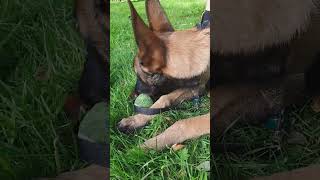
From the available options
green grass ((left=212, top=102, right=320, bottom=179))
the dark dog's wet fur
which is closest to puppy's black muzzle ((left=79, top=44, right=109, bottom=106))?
the dark dog's wet fur

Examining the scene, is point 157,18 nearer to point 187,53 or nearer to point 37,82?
point 187,53

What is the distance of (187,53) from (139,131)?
313 millimetres

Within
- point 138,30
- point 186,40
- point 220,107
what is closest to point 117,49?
point 138,30

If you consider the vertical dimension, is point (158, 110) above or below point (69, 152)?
above

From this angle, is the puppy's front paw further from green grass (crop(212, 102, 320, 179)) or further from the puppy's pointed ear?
green grass (crop(212, 102, 320, 179))

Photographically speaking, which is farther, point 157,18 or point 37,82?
point 37,82

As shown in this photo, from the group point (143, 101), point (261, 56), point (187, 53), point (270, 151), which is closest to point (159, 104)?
point (143, 101)

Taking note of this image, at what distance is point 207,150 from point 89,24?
2.67ft

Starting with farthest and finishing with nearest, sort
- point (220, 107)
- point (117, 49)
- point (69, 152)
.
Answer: point (69, 152)
point (220, 107)
point (117, 49)

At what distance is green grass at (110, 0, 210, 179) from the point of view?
209cm

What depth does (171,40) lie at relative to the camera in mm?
2162

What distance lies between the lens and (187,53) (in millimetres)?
2145

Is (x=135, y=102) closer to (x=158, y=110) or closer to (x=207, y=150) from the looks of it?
(x=158, y=110)

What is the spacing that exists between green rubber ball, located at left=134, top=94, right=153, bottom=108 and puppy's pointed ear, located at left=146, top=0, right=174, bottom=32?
24 cm
